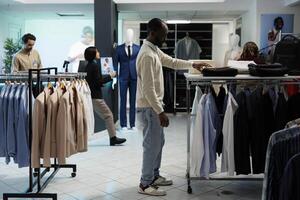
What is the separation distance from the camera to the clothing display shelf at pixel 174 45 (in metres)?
8.91

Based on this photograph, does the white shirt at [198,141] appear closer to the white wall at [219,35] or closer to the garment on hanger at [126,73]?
the garment on hanger at [126,73]

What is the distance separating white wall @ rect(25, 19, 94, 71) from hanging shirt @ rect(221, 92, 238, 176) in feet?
25.0

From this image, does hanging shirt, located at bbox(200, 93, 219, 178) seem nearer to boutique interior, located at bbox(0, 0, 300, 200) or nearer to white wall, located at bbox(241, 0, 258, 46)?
boutique interior, located at bbox(0, 0, 300, 200)

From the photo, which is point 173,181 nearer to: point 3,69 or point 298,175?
point 298,175

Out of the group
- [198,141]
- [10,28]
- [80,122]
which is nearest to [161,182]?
[198,141]

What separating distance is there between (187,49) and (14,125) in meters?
6.02

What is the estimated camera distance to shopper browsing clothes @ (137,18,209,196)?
332 cm

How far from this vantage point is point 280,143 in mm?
1843

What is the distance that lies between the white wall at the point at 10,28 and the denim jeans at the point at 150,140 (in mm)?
6289

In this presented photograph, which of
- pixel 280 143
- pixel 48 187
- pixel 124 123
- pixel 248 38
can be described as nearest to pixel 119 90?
pixel 124 123

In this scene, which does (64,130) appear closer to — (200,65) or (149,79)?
(149,79)

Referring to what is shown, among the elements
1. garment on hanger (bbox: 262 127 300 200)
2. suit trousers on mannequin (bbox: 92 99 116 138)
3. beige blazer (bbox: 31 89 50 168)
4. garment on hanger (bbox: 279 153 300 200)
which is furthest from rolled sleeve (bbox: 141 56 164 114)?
suit trousers on mannequin (bbox: 92 99 116 138)

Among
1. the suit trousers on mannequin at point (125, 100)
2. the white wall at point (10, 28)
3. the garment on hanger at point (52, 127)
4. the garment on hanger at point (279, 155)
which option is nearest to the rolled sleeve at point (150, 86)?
the garment on hanger at point (52, 127)

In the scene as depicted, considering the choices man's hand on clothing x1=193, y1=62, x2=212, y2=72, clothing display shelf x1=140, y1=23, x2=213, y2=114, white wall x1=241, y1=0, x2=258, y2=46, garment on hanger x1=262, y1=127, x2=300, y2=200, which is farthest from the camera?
clothing display shelf x1=140, y1=23, x2=213, y2=114
